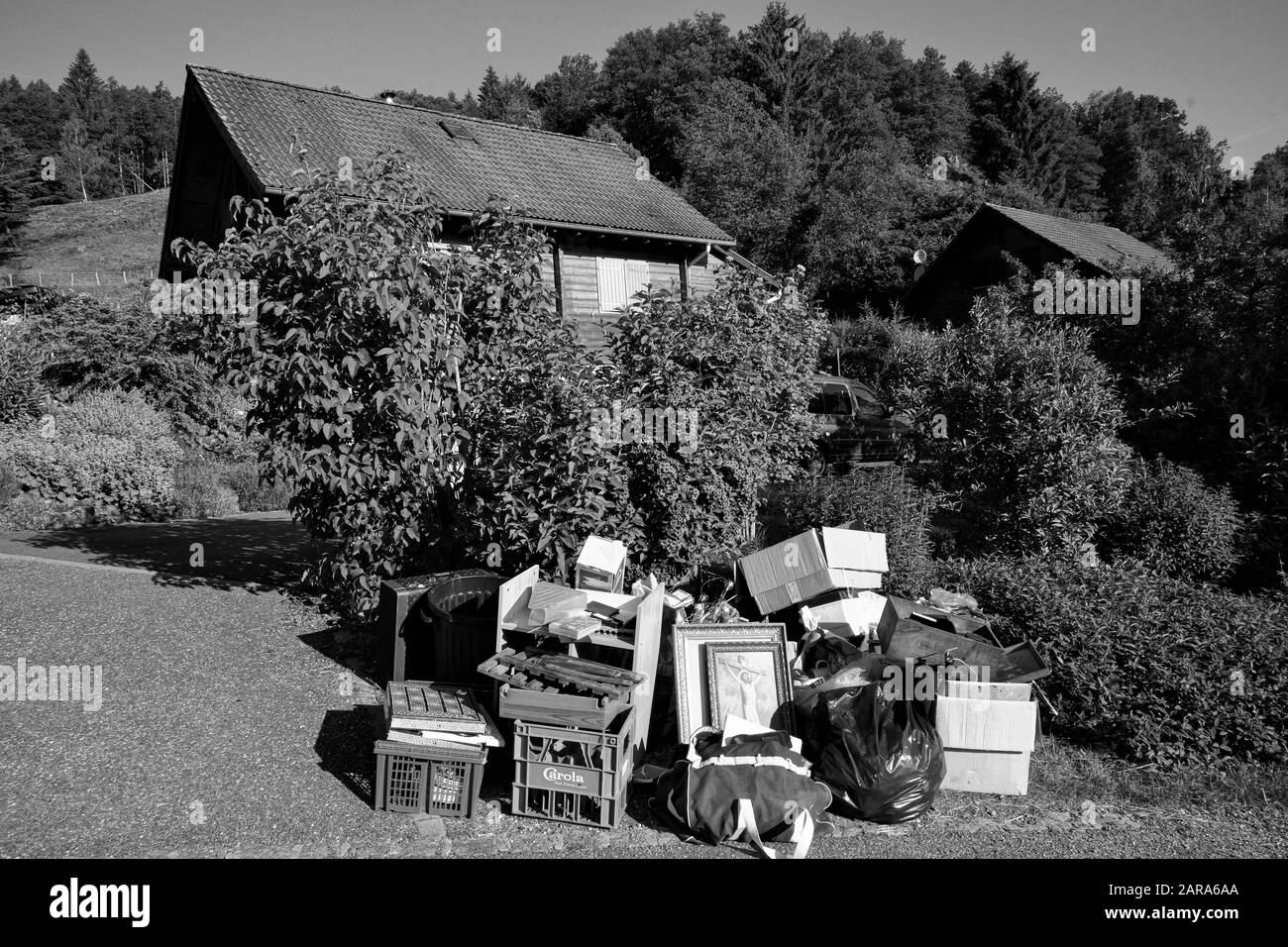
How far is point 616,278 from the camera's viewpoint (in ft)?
69.0

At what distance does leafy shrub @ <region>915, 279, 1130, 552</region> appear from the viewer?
25.0 feet

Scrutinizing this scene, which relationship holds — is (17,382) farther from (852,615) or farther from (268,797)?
(852,615)

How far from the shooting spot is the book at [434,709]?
471 centimetres

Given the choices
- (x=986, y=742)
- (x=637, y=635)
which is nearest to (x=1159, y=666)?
(x=986, y=742)

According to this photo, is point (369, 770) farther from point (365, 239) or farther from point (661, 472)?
point (365, 239)

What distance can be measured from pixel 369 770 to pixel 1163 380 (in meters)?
8.14

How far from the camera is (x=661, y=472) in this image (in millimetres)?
6906

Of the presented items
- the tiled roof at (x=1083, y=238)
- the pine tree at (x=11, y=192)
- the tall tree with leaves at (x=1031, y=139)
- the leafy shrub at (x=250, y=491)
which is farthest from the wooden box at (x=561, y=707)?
the tall tree with leaves at (x=1031, y=139)

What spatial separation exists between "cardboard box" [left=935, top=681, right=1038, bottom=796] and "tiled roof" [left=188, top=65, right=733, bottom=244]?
13.4m

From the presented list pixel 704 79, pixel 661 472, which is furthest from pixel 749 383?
pixel 704 79

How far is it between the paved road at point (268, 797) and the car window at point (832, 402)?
9.53 metres

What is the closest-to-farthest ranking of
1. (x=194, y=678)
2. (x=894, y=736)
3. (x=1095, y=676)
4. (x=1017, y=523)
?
(x=894, y=736), (x=1095, y=676), (x=194, y=678), (x=1017, y=523)

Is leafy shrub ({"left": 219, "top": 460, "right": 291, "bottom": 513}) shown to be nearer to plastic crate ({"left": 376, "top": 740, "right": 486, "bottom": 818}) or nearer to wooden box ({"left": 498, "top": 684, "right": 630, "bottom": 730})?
plastic crate ({"left": 376, "top": 740, "right": 486, "bottom": 818})

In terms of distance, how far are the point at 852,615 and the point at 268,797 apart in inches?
152
